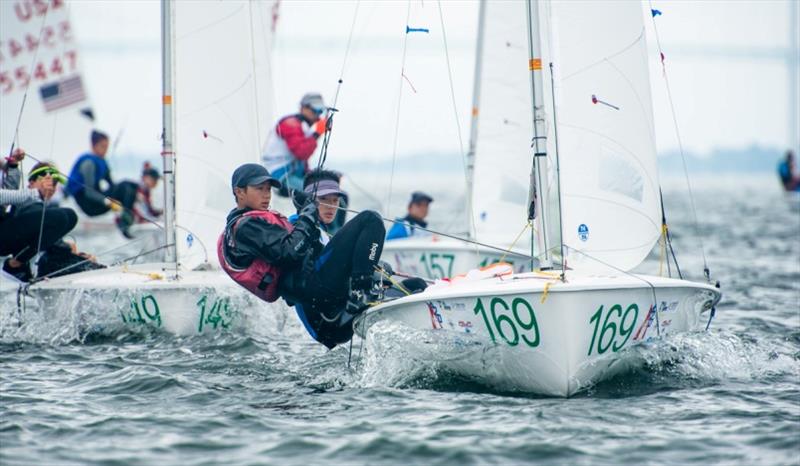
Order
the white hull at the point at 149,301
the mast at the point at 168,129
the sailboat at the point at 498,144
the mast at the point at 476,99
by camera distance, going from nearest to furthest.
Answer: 1. the white hull at the point at 149,301
2. the mast at the point at 168,129
3. the sailboat at the point at 498,144
4. the mast at the point at 476,99

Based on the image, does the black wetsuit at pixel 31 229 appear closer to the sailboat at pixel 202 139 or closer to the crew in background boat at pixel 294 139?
the sailboat at pixel 202 139

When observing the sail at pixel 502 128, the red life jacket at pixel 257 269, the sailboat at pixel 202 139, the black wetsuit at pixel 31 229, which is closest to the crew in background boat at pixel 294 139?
the sailboat at pixel 202 139

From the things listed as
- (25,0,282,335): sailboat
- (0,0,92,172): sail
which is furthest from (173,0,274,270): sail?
(0,0,92,172): sail

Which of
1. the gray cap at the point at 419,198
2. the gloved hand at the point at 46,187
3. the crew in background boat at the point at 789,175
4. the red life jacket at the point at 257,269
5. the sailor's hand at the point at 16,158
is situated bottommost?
the red life jacket at the point at 257,269

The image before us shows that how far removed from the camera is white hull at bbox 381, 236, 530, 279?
9773mm

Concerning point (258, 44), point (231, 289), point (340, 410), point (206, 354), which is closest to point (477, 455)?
point (340, 410)

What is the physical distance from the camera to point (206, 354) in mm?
6867

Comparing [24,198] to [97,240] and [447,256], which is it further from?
[97,240]

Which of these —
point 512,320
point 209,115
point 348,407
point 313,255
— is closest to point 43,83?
point 209,115

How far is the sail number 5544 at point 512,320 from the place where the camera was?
5.24 metres

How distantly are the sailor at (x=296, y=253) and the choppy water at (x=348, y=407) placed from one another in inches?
15.8

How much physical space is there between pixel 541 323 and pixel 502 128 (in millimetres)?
5631

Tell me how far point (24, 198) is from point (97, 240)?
38.9 ft

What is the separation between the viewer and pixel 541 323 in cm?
522
